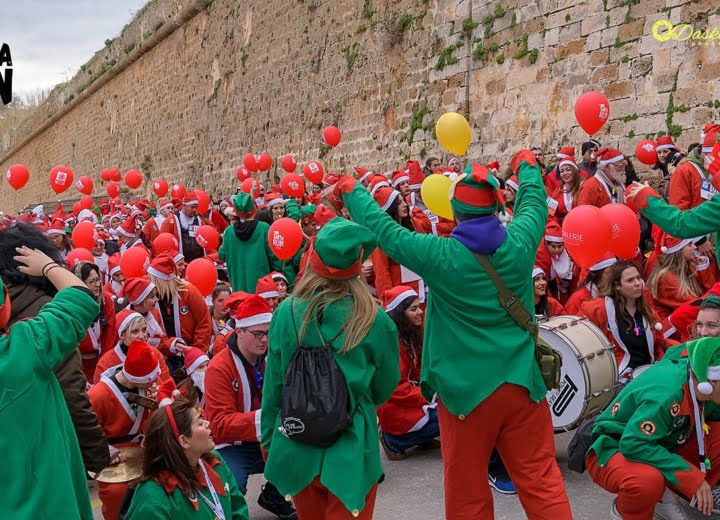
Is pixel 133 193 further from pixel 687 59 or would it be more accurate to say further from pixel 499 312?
pixel 499 312

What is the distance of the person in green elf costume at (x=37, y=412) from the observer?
2.38 m

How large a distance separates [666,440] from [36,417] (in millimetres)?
2459

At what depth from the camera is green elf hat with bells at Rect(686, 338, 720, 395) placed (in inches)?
131

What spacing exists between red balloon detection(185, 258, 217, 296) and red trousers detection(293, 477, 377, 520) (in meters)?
3.64

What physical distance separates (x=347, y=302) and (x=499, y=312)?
0.61 m

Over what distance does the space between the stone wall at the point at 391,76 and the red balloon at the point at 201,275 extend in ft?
15.1

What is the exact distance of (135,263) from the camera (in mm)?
6496

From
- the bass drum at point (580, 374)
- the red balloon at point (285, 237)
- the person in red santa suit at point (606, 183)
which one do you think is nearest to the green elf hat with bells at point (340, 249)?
the bass drum at point (580, 374)

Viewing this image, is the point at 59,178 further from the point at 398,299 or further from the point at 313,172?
the point at 398,299

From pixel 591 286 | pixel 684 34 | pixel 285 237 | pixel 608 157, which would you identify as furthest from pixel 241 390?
pixel 684 34

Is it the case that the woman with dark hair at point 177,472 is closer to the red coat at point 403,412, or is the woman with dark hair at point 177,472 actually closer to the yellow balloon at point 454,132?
the red coat at point 403,412

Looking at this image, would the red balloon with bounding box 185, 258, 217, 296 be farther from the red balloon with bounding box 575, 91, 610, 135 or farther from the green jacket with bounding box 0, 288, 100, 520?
the green jacket with bounding box 0, 288, 100, 520

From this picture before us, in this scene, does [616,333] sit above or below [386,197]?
below

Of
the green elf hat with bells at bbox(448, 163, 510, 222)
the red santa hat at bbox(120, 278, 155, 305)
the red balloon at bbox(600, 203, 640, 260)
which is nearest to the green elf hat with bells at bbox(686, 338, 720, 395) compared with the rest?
the green elf hat with bells at bbox(448, 163, 510, 222)
